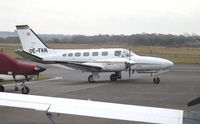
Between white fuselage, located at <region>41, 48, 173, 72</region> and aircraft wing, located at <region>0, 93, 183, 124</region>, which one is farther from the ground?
aircraft wing, located at <region>0, 93, 183, 124</region>

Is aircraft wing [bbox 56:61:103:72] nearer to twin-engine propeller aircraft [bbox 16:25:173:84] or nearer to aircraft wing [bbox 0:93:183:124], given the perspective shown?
twin-engine propeller aircraft [bbox 16:25:173:84]

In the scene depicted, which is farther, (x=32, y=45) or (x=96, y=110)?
(x=32, y=45)

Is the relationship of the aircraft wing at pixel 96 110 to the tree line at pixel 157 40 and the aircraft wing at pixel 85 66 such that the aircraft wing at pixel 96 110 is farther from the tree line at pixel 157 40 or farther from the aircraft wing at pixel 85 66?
the tree line at pixel 157 40

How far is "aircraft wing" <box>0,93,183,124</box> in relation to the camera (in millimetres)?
4855

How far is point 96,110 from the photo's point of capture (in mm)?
5148

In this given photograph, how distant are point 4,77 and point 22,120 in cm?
687

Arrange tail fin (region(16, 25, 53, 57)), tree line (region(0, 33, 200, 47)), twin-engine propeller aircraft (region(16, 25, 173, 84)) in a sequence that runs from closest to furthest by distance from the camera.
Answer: twin-engine propeller aircraft (region(16, 25, 173, 84)), tail fin (region(16, 25, 53, 57)), tree line (region(0, 33, 200, 47))

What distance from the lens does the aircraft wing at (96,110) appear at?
4855mm

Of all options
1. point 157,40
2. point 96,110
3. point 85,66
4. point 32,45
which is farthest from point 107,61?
point 157,40

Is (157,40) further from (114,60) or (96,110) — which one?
(96,110)

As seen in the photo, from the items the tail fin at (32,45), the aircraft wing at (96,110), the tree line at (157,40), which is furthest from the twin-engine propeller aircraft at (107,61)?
the tree line at (157,40)

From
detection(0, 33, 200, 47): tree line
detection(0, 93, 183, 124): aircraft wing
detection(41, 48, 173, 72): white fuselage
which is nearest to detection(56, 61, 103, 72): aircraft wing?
detection(41, 48, 173, 72): white fuselage

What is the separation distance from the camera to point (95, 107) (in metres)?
5.29

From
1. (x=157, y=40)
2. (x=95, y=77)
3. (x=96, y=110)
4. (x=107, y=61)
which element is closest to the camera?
(x=96, y=110)
